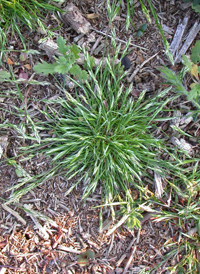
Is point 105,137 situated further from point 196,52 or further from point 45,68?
point 196,52

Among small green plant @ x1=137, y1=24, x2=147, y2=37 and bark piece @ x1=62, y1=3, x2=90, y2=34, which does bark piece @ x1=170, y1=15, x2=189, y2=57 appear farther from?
bark piece @ x1=62, y1=3, x2=90, y2=34

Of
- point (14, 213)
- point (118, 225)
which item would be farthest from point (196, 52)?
point (14, 213)

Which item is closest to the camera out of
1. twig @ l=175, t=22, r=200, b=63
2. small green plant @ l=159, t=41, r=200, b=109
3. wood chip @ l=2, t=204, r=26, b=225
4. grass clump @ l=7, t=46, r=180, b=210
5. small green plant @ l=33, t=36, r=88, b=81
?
small green plant @ l=33, t=36, r=88, b=81

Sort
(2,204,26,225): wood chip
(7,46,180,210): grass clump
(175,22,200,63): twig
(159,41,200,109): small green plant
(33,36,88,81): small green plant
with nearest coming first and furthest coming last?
1. (33,36,88,81): small green plant
2. (159,41,200,109): small green plant
3. (7,46,180,210): grass clump
4. (2,204,26,225): wood chip
5. (175,22,200,63): twig

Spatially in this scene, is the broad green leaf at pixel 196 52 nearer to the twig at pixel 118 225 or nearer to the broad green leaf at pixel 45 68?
the broad green leaf at pixel 45 68

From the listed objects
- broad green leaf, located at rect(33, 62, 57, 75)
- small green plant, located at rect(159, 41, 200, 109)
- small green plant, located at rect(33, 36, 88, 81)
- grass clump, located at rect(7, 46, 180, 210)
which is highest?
small green plant, located at rect(159, 41, 200, 109)

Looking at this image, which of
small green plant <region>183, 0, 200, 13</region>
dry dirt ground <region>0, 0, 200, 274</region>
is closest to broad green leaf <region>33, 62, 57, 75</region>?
dry dirt ground <region>0, 0, 200, 274</region>

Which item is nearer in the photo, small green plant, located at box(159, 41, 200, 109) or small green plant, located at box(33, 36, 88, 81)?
small green plant, located at box(33, 36, 88, 81)

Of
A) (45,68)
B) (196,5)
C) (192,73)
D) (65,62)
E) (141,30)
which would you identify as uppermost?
(196,5)
